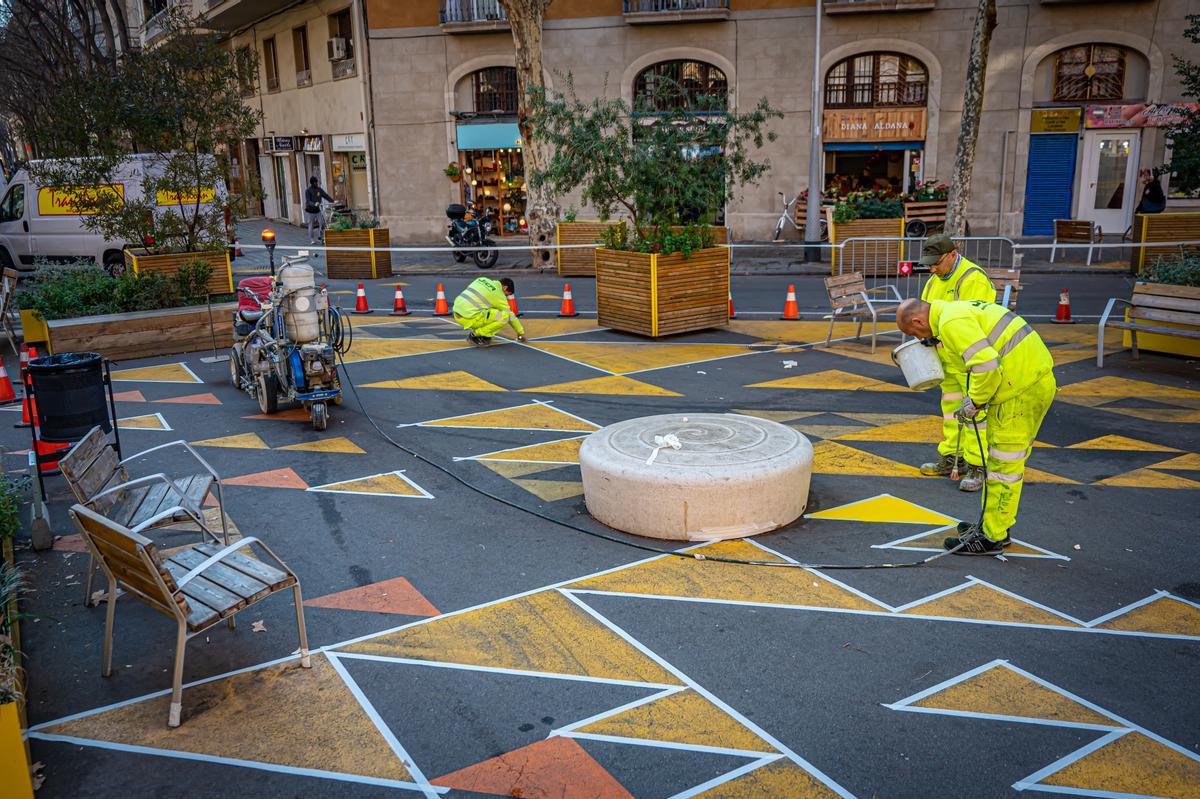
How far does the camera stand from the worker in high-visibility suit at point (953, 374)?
305 inches

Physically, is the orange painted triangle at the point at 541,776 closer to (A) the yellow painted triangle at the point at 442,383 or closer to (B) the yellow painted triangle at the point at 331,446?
(B) the yellow painted triangle at the point at 331,446

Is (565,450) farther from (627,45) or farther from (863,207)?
(627,45)

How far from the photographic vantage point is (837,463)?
8.49 meters

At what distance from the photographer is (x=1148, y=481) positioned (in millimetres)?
7906

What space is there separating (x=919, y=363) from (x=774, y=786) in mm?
3905

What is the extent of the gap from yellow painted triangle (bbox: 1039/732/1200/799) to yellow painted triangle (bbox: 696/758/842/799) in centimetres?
99

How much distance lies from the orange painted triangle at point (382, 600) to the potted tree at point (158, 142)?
10.4 m

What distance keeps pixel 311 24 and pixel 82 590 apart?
31575mm

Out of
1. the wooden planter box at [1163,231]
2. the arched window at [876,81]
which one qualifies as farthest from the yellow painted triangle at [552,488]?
the arched window at [876,81]

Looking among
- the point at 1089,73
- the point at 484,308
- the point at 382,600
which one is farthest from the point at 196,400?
the point at 1089,73

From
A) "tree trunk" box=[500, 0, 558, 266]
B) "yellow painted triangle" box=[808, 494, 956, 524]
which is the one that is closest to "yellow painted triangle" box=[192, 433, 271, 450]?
"yellow painted triangle" box=[808, 494, 956, 524]

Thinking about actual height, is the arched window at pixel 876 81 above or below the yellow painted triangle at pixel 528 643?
above

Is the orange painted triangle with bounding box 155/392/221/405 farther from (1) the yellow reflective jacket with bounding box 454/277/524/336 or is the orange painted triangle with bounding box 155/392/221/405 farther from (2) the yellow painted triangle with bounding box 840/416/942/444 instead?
(2) the yellow painted triangle with bounding box 840/416/942/444

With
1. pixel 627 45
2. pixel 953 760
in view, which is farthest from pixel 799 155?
pixel 953 760
